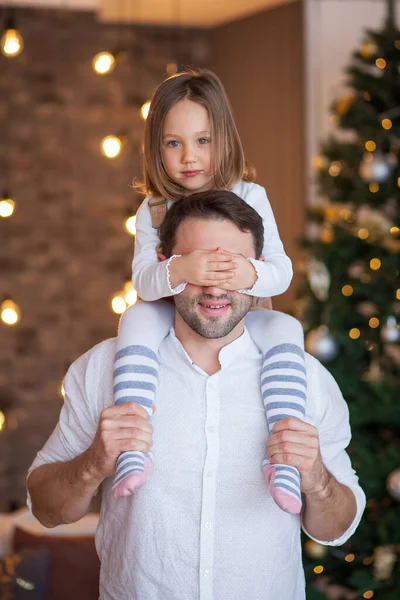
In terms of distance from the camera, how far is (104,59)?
141 inches

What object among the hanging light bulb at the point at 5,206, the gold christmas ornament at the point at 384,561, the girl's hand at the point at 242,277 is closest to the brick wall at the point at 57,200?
the hanging light bulb at the point at 5,206

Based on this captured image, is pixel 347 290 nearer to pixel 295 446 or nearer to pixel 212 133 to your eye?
pixel 212 133

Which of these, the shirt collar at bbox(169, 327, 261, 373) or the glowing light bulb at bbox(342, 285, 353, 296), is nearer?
the shirt collar at bbox(169, 327, 261, 373)

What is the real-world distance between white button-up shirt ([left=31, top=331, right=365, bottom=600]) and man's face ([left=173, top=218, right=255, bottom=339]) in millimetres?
104

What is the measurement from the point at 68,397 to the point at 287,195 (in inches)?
137

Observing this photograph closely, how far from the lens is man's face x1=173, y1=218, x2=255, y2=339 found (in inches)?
64.7

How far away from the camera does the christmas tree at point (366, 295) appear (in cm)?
329

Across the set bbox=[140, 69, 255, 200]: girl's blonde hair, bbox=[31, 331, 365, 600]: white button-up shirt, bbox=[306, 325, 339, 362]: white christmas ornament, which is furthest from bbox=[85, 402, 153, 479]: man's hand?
bbox=[306, 325, 339, 362]: white christmas ornament

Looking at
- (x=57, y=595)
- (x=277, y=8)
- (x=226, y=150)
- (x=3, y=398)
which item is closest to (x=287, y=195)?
(x=277, y=8)

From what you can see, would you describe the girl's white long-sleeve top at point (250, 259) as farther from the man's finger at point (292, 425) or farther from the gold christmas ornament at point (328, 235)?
the gold christmas ornament at point (328, 235)

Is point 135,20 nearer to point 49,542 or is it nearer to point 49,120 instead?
point 49,120

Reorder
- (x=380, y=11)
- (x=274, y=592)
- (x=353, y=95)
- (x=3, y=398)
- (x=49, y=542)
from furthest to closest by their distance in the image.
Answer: (x=3, y=398)
(x=380, y=11)
(x=49, y=542)
(x=353, y=95)
(x=274, y=592)

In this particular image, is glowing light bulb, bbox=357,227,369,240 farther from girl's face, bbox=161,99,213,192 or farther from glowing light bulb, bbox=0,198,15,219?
girl's face, bbox=161,99,213,192

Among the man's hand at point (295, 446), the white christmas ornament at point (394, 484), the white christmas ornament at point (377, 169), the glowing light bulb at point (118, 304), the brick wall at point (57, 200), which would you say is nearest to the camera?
the man's hand at point (295, 446)
